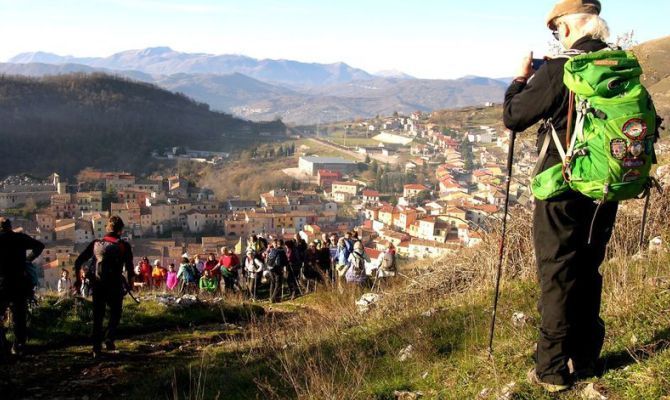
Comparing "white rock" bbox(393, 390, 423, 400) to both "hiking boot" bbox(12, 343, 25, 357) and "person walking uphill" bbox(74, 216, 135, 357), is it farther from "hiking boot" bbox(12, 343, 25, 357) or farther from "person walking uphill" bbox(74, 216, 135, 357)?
"hiking boot" bbox(12, 343, 25, 357)

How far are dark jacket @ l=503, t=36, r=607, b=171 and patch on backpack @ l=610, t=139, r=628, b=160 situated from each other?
24 centimetres

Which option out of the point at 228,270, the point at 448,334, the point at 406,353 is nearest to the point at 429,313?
the point at 448,334

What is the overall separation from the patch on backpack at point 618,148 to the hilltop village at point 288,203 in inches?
858

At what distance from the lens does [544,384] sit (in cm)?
238

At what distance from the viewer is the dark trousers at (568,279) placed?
2248mm

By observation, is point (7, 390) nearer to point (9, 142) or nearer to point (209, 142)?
point (9, 142)

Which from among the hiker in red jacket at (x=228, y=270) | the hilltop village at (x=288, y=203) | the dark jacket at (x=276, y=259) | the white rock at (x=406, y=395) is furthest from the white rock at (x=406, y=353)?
the hilltop village at (x=288, y=203)

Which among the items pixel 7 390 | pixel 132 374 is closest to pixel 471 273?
pixel 132 374

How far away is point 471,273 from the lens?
5.51 m

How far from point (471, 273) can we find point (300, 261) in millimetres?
4551

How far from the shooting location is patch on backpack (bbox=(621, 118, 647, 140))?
203 cm

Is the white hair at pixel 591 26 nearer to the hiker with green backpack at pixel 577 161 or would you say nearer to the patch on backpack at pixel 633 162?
the hiker with green backpack at pixel 577 161

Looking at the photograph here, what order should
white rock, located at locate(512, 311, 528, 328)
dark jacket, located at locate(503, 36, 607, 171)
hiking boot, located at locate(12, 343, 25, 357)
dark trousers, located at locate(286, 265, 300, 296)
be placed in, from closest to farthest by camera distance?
dark jacket, located at locate(503, 36, 607, 171), white rock, located at locate(512, 311, 528, 328), hiking boot, located at locate(12, 343, 25, 357), dark trousers, located at locate(286, 265, 300, 296)

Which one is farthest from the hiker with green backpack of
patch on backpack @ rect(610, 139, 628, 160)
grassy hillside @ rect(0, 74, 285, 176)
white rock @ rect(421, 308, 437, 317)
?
grassy hillside @ rect(0, 74, 285, 176)
